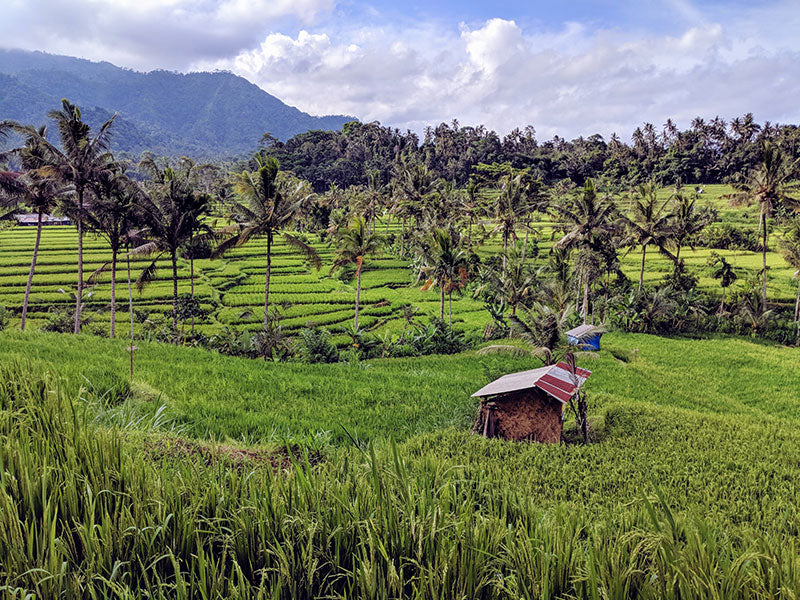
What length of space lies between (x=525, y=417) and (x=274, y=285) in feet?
81.1

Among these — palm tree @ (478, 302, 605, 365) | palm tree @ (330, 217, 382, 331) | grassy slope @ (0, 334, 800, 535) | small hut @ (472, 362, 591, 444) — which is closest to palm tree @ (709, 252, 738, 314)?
grassy slope @ (0, 334, 800, 535)

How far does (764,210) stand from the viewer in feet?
75.8

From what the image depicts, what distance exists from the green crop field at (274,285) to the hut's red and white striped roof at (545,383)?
556 inches

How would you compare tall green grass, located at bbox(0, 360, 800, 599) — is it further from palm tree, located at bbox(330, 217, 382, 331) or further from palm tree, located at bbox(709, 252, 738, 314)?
palm tree, located at bbox(709, 252, 738, 314)

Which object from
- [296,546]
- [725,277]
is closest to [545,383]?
[296,546]

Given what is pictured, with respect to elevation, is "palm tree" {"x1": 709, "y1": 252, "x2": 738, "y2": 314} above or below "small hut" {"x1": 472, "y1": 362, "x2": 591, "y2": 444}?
above

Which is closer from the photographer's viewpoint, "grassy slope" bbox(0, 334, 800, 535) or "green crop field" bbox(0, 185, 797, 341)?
"grassy slope" bbox(0, 334, 800, 535)

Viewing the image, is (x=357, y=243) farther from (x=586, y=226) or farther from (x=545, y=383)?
(x=545, y=383)

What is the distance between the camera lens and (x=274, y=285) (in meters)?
31.2

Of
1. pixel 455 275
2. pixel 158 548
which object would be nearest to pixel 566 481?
pixel 158 548

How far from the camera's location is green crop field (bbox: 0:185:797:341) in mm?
24844

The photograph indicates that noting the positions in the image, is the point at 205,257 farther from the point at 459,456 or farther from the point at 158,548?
the point at 158,548

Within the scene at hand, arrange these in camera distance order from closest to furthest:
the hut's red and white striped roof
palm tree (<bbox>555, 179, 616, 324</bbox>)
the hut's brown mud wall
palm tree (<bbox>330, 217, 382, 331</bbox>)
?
1. the hut's red and white striped roof
2. the hut's brown mud wall
3. palm tree (<bbox>330, 217, 382, 331</bbox>)
4. palm tree (<bbox>555, 179, 616, 324</bbox>)

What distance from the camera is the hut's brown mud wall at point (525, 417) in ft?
29.4
